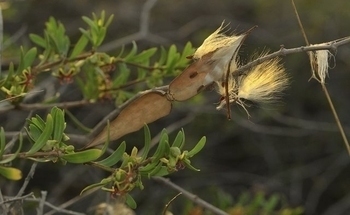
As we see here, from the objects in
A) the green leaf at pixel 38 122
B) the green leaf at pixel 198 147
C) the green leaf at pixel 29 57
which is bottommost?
the green leaf at pixel 29 57

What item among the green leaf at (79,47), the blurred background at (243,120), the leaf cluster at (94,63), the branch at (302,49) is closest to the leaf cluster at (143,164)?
the branch at (302,49)

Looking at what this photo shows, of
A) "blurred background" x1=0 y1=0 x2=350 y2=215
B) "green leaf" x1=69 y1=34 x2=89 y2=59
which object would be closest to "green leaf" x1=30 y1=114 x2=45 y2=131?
"green leaf" x1=69 y1=34 x2=89 y2=59

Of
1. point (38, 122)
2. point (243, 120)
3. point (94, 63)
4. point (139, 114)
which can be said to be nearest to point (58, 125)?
point (38, 122)

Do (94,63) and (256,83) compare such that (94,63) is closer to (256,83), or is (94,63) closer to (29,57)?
(29,57)

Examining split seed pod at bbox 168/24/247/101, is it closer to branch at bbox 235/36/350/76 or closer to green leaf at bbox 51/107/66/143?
branch at bbox 235/36/350/76

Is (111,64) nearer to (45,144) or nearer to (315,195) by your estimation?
(45,144)

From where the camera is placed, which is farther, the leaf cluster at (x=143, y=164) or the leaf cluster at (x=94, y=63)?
the leaf cluster at (x=94, y=63)

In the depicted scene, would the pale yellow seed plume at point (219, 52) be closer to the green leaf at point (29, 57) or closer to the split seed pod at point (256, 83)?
the split seed pod at point (256, 83)
